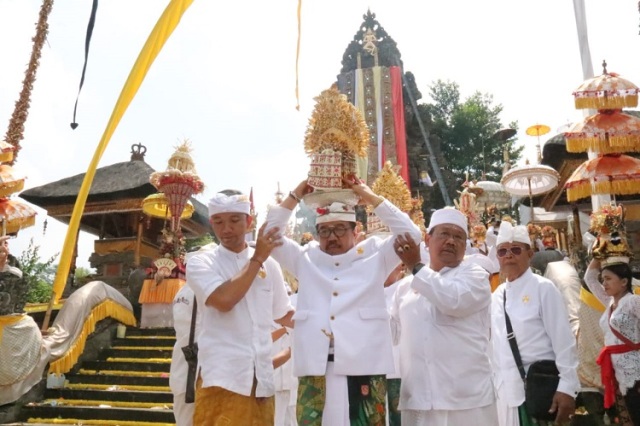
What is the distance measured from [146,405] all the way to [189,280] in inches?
196

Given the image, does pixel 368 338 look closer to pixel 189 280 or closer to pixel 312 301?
pixel 312 301

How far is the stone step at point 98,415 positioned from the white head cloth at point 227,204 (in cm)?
462

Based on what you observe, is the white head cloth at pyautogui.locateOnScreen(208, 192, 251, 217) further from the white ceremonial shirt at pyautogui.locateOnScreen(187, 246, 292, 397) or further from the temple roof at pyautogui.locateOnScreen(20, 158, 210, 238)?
the temple roof at pyautogui.locateOnScreen(20, 158, 210, 238)

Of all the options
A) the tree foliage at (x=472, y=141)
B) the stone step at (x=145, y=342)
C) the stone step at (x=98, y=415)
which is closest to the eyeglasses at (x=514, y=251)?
the stone step at (x=98, y=415)

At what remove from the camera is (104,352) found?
9.14m

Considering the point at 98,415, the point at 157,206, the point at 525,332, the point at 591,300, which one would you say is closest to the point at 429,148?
the point at 157,206

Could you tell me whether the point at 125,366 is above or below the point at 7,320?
below

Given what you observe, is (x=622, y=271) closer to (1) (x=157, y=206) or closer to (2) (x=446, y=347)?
(2) (x=446, y=347)

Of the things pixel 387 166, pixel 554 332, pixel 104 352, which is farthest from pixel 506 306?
pixel 104 352

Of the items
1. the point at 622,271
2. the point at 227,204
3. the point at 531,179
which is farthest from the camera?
the point at 531,179

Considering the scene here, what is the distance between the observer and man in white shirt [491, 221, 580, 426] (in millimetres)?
3641

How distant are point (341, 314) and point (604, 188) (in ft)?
20.6

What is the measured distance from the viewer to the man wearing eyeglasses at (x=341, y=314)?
2955mm

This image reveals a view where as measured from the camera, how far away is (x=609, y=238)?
17.6ft
